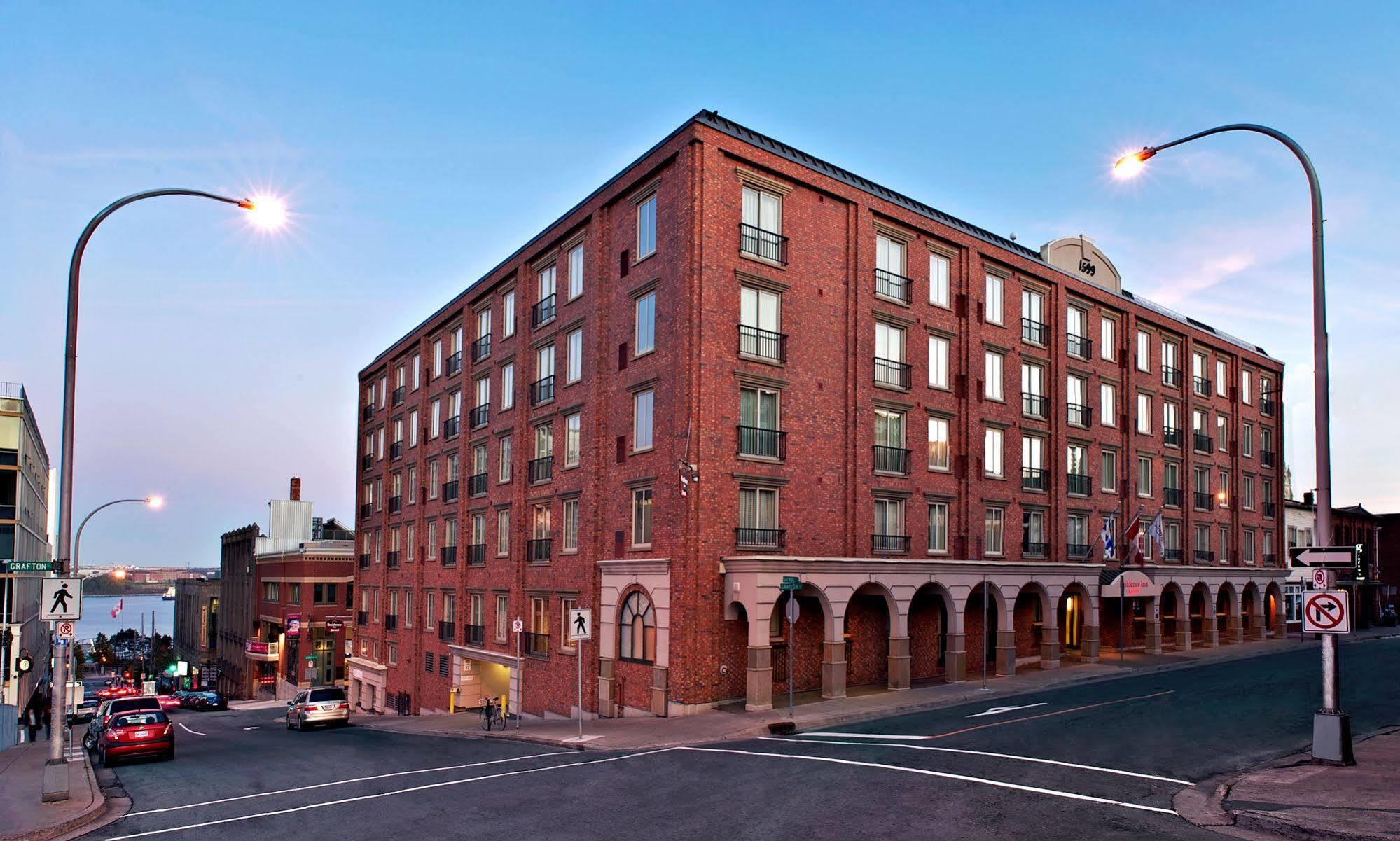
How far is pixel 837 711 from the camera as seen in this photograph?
2736 cm

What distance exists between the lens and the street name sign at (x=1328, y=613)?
615 inches

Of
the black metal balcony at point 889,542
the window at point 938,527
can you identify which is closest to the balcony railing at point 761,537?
the black metal balcony at point 889,542

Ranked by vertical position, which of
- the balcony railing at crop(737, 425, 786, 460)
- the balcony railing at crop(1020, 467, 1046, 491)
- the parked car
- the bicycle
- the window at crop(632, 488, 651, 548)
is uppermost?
the balcony railing at crop(737, 425, 786, 460)

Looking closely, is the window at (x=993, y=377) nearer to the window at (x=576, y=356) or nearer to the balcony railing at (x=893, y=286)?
the balcony railing at (x=893, y=286)

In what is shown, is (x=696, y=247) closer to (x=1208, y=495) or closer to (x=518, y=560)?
(x=518, y=560)

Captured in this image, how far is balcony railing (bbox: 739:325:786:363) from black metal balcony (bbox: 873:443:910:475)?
5.54 m

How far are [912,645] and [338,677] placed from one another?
55761 millimetres

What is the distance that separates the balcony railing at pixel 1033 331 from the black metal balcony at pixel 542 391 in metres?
19.6

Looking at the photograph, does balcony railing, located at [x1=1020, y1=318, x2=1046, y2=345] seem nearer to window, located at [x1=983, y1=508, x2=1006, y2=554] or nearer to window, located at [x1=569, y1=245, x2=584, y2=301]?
window, located at [x1=983, y1=508, x2=1006, y2=554]

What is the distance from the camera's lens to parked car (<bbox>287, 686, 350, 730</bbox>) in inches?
1549

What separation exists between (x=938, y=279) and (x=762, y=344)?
1025 cm

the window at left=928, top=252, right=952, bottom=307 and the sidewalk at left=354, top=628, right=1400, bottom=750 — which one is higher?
the window at left=928, top=252, right=952, bottom=307

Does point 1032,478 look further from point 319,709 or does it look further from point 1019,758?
point 319,709

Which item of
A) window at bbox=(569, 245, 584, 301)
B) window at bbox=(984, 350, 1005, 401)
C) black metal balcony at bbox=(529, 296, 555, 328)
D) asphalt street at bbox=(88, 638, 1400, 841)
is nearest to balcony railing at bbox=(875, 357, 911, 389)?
window at bbox=(984, 350, 1005, 401)
